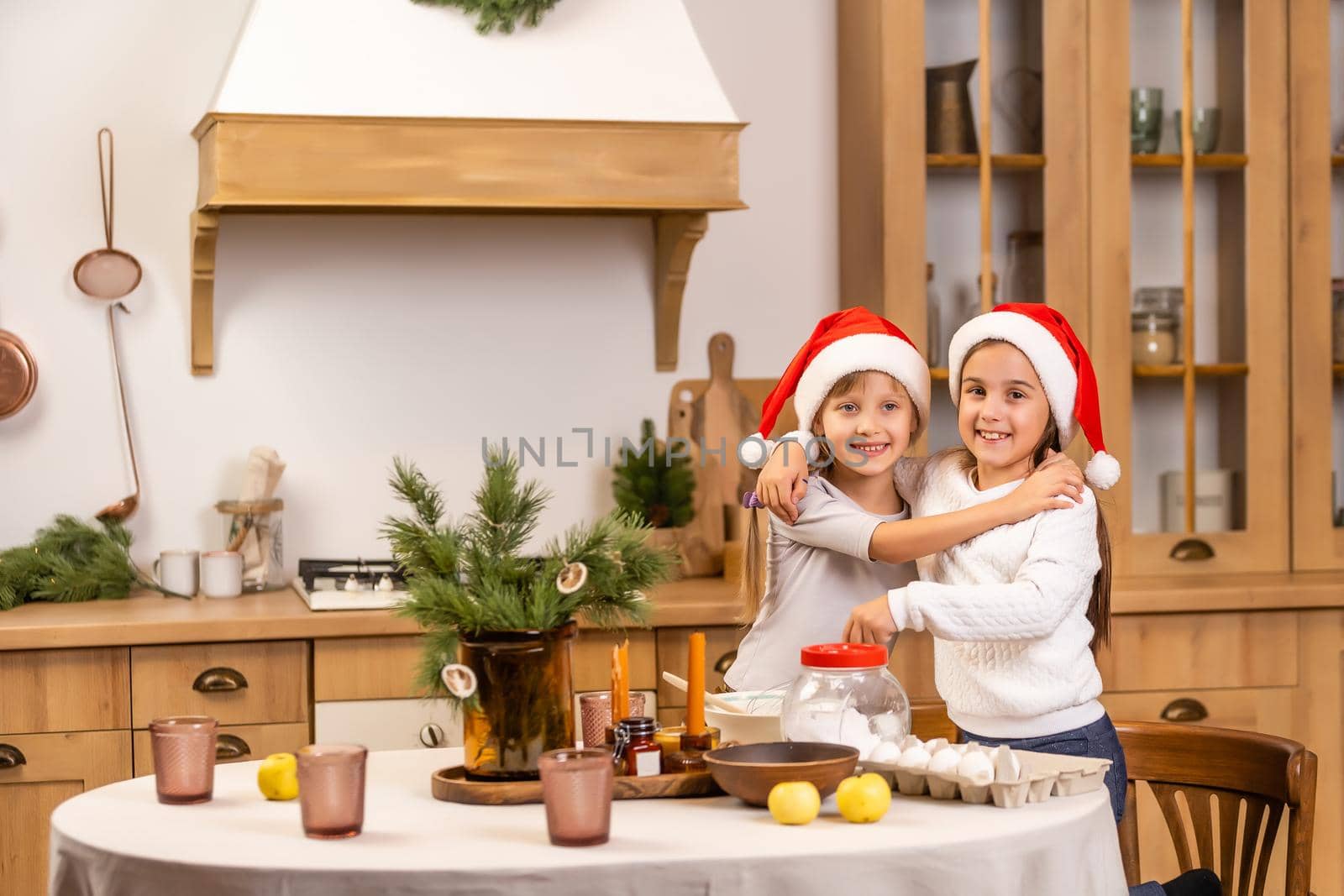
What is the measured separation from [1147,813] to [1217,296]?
1.13 m

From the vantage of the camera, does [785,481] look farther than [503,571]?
Yes

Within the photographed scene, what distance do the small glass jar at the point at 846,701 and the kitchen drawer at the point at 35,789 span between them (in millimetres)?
1582

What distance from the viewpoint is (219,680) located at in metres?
2.66

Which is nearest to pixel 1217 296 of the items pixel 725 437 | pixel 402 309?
pixel 725 437

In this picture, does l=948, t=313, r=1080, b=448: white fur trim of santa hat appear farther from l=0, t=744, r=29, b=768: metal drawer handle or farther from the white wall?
l=0, t=744, r=29, b=768: metal drawer handle

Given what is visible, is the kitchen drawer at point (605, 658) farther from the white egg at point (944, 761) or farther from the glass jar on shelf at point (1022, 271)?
the white egg at point (944, 761)

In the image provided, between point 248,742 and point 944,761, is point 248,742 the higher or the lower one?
the lower one

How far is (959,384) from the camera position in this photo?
6.54 feet

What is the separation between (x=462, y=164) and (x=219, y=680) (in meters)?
1.04

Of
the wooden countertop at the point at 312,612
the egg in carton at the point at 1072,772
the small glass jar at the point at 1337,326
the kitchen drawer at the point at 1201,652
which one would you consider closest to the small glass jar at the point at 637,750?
the egg in carton at the point at 1072,772

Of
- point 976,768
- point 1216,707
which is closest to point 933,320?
point 1216,707

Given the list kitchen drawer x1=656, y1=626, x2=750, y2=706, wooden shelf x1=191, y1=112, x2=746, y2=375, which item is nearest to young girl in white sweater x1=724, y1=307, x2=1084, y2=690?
kitchen drawer x1=656, y1=626, x2=750, y2=706

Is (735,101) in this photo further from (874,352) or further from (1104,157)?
(874,352)

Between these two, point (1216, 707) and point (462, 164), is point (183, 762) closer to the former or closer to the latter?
point (462, 164)
